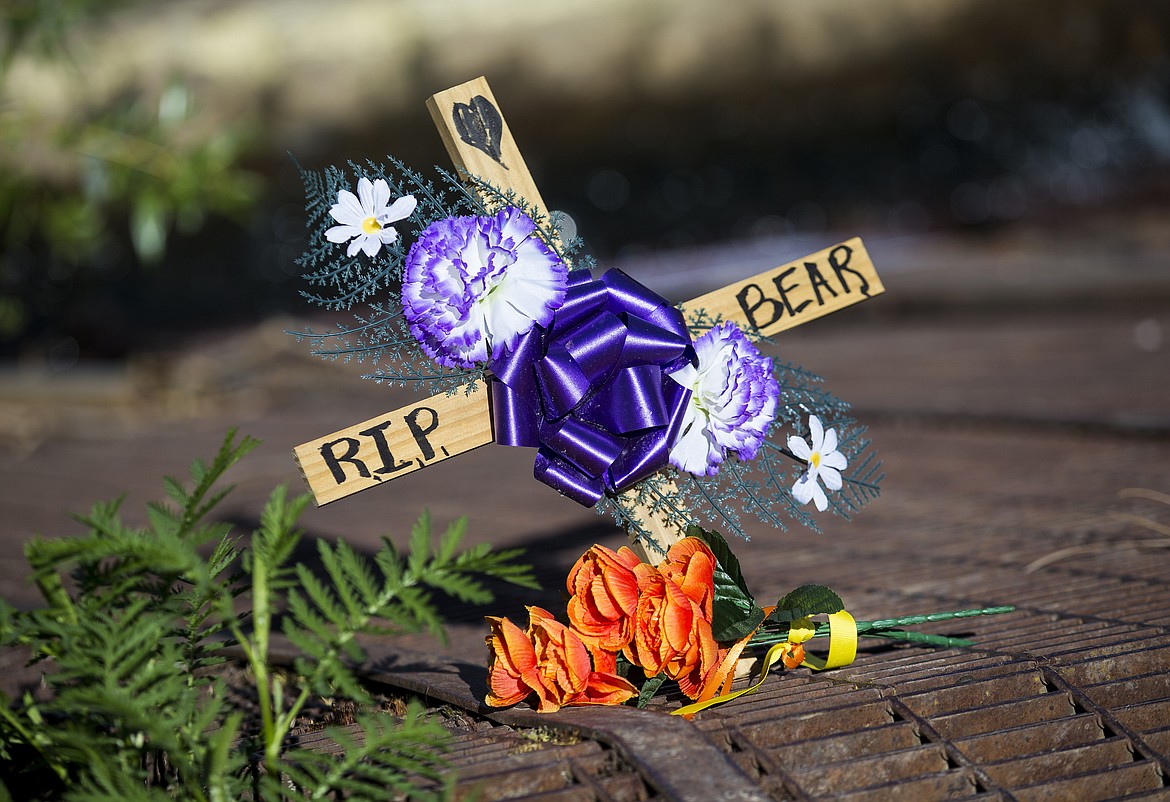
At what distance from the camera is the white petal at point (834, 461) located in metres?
1.55

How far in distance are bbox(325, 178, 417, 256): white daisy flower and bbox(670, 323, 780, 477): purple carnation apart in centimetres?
41

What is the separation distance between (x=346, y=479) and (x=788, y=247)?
24.1 ft

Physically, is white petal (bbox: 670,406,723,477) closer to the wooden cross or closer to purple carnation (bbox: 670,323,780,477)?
purple carnation (bbox: 670,323,780,477)

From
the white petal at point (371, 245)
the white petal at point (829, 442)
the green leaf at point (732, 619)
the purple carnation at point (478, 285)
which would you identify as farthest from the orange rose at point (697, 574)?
the white petal at point (371, 245)

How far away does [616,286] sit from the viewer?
1470 millimetres

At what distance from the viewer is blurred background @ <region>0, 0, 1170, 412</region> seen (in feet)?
21.1

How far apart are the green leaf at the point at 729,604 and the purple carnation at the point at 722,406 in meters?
0.12

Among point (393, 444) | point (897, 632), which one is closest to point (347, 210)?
point (393, 444)

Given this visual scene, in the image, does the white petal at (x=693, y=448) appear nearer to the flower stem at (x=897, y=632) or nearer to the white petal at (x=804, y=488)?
the white petal at (x=804, y=488)

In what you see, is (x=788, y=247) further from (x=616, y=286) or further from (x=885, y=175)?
(x=616, y=286)

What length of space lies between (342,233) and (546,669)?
0.60 metres

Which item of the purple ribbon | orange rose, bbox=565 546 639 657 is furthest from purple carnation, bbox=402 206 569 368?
orange rose, bbox=565 546 639 657

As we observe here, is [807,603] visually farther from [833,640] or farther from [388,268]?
[388,268]

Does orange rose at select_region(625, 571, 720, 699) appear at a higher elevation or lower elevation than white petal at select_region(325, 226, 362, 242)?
lower
